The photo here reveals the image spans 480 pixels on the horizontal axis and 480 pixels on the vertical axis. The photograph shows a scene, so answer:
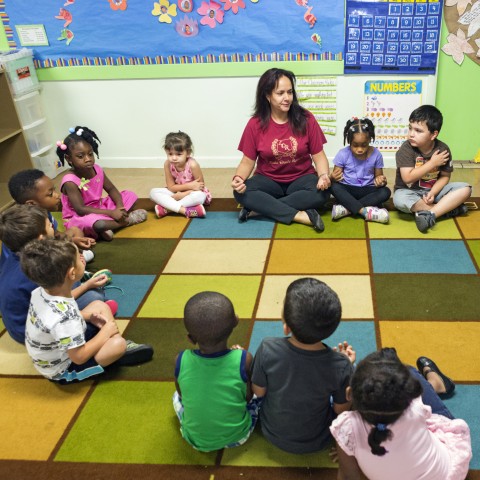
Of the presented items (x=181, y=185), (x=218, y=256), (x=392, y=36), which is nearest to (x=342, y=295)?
(x=218, y=256)

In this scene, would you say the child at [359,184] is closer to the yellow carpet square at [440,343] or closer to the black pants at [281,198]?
the black pants at [281,198]

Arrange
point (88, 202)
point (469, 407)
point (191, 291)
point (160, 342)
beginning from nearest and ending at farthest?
point (469, 407)
point (160, 342)
point (191, 291)
point (88, 202)

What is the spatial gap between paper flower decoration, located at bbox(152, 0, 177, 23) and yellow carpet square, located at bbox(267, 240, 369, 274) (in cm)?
174

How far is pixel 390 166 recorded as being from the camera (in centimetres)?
362

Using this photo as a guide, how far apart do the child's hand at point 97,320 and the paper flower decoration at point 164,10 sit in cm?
228

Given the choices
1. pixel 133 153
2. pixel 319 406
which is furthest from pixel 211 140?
pixel 319 406

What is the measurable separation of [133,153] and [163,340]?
7.17 ft

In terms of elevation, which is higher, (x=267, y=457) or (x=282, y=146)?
(x=282, y=146)

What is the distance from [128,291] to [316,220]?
108 cm

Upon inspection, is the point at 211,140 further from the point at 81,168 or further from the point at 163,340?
the point at 163,340

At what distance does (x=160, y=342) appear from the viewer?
2.05 m

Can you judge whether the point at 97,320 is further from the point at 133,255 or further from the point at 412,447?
the point at 412,447

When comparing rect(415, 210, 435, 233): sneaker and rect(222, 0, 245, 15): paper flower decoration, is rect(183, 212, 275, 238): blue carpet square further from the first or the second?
rect(222, 0, 245, 15): paper flower decoration

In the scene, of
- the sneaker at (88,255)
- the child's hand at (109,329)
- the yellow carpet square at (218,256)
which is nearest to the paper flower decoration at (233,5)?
the yellow carpet square at (218,256)
